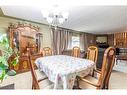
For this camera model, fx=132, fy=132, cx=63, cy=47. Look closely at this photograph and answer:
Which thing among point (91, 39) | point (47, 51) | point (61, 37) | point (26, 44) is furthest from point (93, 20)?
point (26, 44)

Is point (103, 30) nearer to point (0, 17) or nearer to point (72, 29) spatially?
point (72, 29)

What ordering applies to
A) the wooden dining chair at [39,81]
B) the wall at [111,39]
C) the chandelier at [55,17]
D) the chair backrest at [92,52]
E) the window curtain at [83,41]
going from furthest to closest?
1. the chair backrest at [92,52]
2. the wall at [111,39]
3. the window curtain at [83,41]
4. the chandelier at [55,17]
5. the wooden dining chair at [39,81]

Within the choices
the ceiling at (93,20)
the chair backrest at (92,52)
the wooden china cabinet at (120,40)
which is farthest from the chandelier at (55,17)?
the wooden china cabinet at (120,40)

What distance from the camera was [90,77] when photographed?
5.04ft

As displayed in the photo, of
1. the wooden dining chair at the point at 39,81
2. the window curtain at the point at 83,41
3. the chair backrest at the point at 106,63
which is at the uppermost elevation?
the window curtain at the point at 83,41

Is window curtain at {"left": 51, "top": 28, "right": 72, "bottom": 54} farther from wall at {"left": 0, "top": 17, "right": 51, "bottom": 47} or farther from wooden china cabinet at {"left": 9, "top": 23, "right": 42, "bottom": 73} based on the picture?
wooden china cabinet at {"left": 9, "top": 23, "right": 42, "bottom": 73}

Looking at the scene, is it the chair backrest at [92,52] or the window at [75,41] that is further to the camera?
the chair backrest at [92,52]

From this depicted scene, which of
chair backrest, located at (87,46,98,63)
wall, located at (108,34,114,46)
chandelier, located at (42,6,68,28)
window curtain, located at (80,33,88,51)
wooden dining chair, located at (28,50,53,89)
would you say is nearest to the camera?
wooden dining chair, located at (28,50,53,89)

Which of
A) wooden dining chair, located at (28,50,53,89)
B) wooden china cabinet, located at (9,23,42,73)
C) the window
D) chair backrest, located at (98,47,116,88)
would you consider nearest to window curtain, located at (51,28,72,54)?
the window

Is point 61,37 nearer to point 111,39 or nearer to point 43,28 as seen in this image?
point 43,28

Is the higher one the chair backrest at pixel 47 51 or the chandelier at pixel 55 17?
the chandelier at pixel 55 17

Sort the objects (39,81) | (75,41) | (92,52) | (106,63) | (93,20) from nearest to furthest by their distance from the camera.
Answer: (106,63), (39,81), (93,20), (75,41), (92,52)

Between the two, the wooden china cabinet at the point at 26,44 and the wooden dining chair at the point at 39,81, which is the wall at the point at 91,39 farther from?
the wooden dining chair at the point at 39,81

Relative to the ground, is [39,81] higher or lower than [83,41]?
lower
